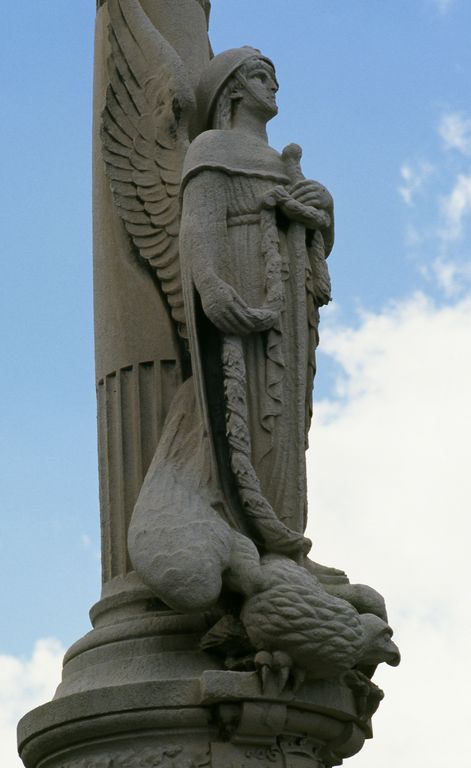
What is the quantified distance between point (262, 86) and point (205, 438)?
2438mm

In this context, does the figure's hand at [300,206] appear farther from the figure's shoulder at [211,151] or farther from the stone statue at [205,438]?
the figure's shoulder at [211,151]

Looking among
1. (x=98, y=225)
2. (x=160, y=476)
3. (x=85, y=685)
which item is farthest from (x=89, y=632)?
(x=98, y=225)

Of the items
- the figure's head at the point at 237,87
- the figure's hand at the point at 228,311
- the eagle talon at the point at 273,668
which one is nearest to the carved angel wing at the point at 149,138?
the figure's head at the point at 237,87

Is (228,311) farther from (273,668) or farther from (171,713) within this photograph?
(171,713)

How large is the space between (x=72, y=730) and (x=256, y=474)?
174 cm

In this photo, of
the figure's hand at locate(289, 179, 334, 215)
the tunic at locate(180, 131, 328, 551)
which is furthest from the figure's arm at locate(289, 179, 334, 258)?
the tunic at locate(180, 131, 328, 551)

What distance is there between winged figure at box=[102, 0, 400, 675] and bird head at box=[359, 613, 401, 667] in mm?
401

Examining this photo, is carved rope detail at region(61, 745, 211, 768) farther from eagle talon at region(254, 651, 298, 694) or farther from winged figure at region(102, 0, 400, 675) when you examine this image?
winged figure at region(102, 0, 400, 675)

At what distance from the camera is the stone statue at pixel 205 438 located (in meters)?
8.12

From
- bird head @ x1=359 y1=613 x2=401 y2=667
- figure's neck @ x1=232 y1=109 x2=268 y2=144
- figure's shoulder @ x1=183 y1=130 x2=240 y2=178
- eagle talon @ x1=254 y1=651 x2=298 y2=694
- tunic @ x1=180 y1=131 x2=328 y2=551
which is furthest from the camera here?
figure's neck @ x1=232 y1=109 x2=268 y2=144

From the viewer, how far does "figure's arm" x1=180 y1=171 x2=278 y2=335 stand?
872 cm

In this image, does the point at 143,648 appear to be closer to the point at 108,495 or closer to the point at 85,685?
the point at 85,685

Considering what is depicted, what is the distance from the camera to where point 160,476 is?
8.79m

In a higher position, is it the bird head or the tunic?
the tunic
